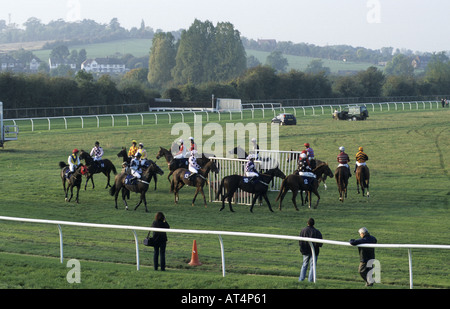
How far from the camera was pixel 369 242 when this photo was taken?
9742mm

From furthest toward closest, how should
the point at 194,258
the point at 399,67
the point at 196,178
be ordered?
the point at 399,67
the point at 196,178
the point at 194,258

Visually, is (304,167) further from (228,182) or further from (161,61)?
(161,61)

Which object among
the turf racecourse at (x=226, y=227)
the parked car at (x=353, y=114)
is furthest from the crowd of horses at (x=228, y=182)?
the parked car at (x=353, y=114)

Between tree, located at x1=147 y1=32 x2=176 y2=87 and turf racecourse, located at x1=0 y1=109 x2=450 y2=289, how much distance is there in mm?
72486

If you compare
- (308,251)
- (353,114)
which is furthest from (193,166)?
(353,114)

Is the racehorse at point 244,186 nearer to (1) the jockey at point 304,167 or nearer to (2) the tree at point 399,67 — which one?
(1) the jockey at point 304,167

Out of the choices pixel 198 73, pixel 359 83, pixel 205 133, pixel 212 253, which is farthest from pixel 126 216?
pixel 198 73

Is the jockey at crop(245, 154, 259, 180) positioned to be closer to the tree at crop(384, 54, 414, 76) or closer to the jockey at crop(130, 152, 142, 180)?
the jockey at crop(130, 152, 142, 180)

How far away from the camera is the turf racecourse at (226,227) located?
10.3 m

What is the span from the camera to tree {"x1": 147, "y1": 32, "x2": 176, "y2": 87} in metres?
106

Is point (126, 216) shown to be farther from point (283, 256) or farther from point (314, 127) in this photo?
point (314, 127)

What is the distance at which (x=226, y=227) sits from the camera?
15.7 m

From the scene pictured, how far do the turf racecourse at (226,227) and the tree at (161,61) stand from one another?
72.5 metres

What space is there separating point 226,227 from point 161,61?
9327cm
